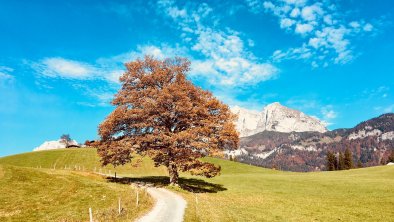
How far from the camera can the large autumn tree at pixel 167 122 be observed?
49.4m

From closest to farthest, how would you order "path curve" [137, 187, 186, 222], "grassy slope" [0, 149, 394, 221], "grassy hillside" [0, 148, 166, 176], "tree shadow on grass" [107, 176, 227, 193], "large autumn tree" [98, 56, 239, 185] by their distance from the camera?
"path curve" [137, 187, 186, 222]
"grassy slope" [0, 149, 394, 221]
"large autumn tree" [98, 56, 239, 185]
"tree shadow on grass" [107, 176, 227, 193]
"grassy hillside" [0, 148, 166, 176]

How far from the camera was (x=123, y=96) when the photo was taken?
54.2 metres

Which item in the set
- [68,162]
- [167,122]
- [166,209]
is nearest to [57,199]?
[166,209]

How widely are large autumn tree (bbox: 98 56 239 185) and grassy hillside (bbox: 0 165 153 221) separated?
756 cm

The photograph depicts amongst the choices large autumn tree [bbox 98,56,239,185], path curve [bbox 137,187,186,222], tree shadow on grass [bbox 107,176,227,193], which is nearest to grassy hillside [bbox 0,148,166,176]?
tree shadow on grass [bbox 107,176,227,193]

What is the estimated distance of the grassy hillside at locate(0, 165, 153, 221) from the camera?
30.1 meters

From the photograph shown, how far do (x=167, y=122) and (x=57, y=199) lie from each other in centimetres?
2018

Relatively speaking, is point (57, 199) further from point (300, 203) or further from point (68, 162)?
point (68, 162)

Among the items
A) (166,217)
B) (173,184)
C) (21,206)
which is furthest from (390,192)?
(21,206)

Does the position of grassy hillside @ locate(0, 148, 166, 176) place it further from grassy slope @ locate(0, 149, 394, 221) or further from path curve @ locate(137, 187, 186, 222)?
path curve @ locate(137, 187, 186, 222)

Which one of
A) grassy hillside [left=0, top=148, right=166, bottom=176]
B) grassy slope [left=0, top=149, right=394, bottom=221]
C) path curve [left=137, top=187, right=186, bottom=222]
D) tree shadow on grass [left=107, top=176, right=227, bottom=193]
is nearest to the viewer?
path curve [left=137, top=187, right=186, bottom=222]

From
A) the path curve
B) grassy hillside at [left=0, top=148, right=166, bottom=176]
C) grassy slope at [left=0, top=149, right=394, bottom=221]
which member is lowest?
grassy slope at [left=0, top=149, right=394, bottom=221]

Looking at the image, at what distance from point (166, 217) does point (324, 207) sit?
22.7m

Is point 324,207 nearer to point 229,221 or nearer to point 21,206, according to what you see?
point 229,221
